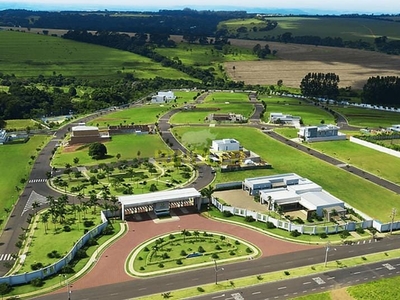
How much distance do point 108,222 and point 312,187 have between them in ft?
145

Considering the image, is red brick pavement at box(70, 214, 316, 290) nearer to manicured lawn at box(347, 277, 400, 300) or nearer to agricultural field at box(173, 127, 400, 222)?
manicured lawn at box(347, 277, 400, 300)

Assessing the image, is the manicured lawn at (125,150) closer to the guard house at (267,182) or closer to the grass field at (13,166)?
the grass field at (13,166)

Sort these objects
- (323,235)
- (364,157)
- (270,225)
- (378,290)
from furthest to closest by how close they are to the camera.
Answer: (364,157) → (270,225) → (323,235) → (378,290)

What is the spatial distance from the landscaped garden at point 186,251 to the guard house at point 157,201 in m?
9.54

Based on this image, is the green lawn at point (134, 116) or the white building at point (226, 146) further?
the green lawn at point (134, 116)

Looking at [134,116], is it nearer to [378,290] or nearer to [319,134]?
[319,134]

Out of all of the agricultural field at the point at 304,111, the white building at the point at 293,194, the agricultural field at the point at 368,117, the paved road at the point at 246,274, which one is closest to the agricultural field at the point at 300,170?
the white building at the point at 293,194

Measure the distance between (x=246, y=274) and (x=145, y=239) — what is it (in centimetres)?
2050

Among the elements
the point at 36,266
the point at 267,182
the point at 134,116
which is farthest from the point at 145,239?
the point at 134,116

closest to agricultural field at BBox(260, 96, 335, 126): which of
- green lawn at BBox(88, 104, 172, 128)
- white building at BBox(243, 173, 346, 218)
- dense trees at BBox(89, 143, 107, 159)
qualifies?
green lawn at BBox(88, 104, 172, 128)

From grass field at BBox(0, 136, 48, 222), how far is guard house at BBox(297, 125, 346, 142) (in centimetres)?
8264

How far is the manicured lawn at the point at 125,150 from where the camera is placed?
123 meters

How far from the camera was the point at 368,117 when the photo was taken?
176 metres

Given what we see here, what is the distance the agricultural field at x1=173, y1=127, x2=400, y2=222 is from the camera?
9600 centimetres
